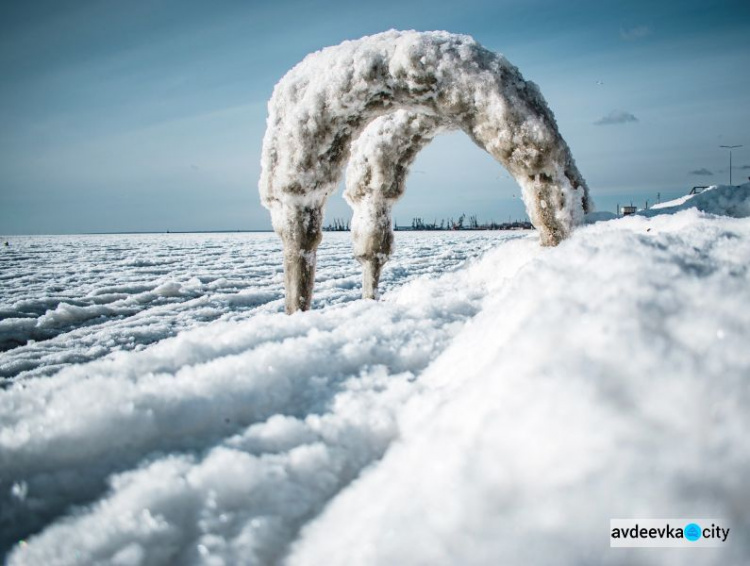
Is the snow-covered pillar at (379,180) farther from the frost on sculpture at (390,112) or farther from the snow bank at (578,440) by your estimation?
the snow bank at (578,440)

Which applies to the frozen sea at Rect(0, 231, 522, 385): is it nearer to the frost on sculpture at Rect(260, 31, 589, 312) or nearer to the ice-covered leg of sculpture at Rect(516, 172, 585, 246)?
the ice-covered leg of sculpture at Rect(516, 172, 585, 246)

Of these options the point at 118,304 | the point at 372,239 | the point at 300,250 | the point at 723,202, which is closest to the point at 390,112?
the point at 300,250

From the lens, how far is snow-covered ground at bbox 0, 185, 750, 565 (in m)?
0.70

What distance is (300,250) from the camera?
449 centimetres

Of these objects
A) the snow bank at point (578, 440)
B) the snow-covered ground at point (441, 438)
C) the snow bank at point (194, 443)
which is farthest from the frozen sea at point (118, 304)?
the snow bank at point (578, 440)

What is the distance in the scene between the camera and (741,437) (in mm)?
738

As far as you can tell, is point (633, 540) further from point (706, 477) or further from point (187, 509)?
point (187, 509)

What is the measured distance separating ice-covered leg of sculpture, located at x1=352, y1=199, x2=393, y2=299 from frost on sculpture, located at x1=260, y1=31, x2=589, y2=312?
1063mm

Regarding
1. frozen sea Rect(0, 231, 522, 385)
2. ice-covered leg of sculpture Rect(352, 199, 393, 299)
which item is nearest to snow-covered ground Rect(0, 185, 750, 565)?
frozen sea Rect(0, 231, 522, 385)

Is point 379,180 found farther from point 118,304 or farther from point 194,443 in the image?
point 194,443

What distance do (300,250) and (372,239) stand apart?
131cm

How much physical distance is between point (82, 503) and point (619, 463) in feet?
3.20

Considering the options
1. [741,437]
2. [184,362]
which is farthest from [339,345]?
[741,437]

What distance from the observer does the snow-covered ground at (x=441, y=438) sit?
700 millimetres
